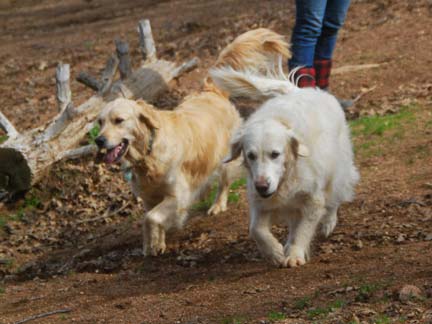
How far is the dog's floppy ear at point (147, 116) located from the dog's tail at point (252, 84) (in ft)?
1.98

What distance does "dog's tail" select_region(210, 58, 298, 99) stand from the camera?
6.36m

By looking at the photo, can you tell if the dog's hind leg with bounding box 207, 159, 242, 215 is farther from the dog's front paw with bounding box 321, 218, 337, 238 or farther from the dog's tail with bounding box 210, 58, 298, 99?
the dog's front paw with bounding box 321, 218, 337, 238

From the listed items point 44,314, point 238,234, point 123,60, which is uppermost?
point 123,60

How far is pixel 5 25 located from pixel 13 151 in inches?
484

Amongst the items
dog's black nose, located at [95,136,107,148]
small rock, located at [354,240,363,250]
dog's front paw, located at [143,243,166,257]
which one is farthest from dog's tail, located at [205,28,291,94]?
small rock, located at [354,240,363,250]

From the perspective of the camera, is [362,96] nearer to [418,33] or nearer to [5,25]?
[418,33]

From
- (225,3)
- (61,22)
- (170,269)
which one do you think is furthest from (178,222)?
(61,22)

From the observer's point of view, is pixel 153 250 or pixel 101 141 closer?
pixel 101 141

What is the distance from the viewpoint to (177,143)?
6.88 metres

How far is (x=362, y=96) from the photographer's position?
995 cm

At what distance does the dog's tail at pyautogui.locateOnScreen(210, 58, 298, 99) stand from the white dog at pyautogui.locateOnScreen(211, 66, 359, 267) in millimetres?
388

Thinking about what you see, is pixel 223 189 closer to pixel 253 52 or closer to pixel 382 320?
pixel 253 52

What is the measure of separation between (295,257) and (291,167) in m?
0.62

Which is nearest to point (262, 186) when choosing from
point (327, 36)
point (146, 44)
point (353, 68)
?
point (327, 36)
